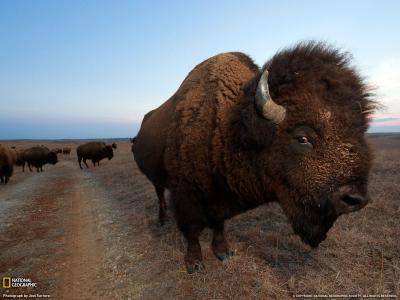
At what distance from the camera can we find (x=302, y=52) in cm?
352

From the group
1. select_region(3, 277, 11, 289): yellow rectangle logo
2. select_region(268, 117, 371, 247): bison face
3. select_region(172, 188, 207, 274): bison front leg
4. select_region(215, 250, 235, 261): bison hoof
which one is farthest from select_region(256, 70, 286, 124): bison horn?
select_region(3, 277, 11, 289): yellow rectangle logo

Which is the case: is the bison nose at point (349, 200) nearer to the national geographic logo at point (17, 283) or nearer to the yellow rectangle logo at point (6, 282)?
the national geographic logo at point (17, 283)

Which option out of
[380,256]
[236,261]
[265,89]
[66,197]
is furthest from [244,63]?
[66,197]

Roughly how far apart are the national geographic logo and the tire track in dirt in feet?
0.30

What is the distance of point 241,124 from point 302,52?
1.08 metres

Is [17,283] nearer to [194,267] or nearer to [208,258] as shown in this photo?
[194,267]

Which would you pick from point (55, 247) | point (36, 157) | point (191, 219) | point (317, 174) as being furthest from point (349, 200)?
point (36, 157)

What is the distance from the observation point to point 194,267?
4320mm

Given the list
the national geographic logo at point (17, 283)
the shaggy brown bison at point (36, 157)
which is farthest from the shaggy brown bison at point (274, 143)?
the shaggy brown bison at point (36, 157)

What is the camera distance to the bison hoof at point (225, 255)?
4539 mm

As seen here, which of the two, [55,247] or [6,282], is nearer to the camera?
[6,282]

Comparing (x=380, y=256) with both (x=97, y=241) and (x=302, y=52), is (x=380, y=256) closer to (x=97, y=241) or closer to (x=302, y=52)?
(x=302, y=52)

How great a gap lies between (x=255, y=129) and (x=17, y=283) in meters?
4.01

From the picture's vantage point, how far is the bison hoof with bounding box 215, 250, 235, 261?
4.54 metres
